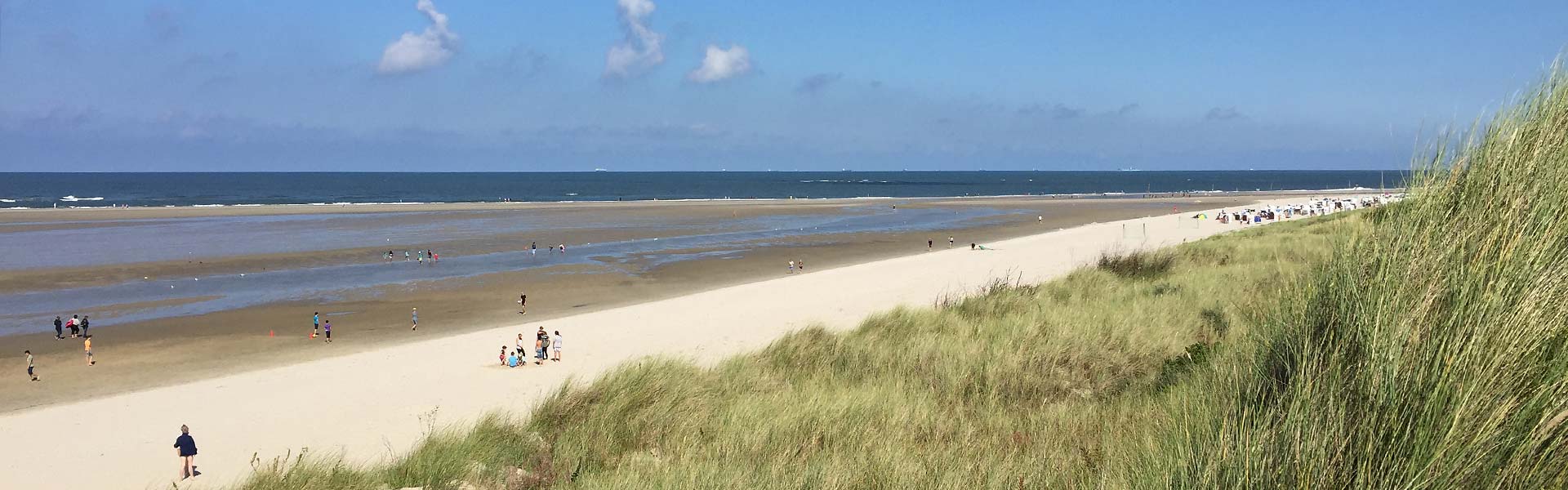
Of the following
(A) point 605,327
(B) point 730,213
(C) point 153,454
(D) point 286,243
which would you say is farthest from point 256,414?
(B) point 730,213

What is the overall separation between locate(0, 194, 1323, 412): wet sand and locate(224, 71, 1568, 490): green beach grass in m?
13.3

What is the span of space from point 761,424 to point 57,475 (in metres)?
10.5

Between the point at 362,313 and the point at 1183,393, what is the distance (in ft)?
80.0

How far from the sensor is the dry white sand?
1195 cm

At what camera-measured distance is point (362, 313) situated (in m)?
25.5

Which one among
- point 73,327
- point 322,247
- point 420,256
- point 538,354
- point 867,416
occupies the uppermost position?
point 322,247

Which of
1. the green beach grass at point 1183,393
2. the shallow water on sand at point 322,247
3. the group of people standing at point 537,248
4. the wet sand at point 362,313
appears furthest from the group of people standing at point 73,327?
the group of people standing at point 537,248

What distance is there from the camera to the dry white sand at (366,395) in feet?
39.2

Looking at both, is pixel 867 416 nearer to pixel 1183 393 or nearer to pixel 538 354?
pixel 1183 393

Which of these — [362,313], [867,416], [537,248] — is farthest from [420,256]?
[867,416]

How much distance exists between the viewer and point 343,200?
95.4m

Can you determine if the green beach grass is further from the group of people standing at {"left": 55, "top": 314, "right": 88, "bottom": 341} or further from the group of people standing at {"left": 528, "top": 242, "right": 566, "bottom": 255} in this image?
the group of people standing at {"left": 528, "top": 242, "right": 566, "bottom": 255}

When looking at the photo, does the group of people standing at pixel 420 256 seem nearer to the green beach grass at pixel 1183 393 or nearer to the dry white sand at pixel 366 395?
the dry white sand at pixel 366 395

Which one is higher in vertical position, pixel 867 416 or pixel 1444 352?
pixel 1444 352
